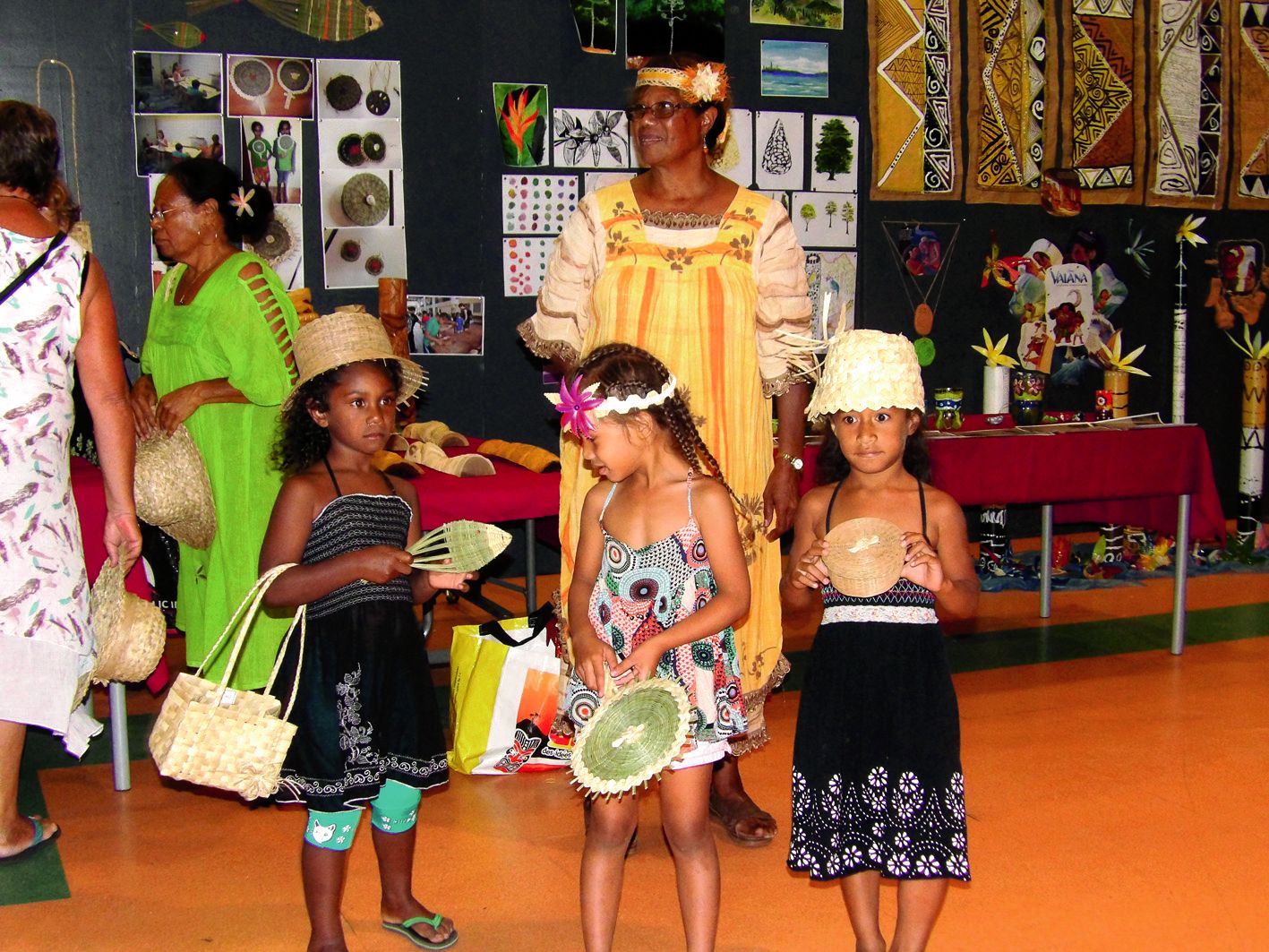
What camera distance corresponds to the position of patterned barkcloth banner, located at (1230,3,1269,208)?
8.14 meters

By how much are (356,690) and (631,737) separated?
649mm

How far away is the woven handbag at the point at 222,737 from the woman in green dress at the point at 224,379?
1.40 m

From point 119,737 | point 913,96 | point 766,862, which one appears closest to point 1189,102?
point 913,96

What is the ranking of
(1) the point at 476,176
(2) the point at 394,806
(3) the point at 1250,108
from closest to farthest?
(2) the point at 394,806
(1) the point at 476,176
(3) the point at 1250,108

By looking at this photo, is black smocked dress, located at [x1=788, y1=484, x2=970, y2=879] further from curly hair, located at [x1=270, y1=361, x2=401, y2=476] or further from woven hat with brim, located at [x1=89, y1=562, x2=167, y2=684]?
woven hat with brim, located at [x1=89, y1=562, x2=167, y2=684]

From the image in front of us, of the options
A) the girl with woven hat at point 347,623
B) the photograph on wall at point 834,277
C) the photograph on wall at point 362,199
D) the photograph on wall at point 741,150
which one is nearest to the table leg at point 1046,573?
the photograph on wall at point 834,277

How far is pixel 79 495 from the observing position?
12.1ft

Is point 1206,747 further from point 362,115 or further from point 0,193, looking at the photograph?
point 362,115

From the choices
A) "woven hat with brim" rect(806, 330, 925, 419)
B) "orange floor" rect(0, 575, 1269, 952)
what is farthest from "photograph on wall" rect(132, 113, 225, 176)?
"woven hat with brim" rect(806, 330, 925, 419)

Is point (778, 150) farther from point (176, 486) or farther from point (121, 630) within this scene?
point (121, 630)

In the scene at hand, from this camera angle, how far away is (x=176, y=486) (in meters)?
3.59

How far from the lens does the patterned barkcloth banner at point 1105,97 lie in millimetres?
7715

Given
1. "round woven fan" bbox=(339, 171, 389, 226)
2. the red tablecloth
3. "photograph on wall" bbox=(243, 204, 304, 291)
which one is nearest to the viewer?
the red tablecloth

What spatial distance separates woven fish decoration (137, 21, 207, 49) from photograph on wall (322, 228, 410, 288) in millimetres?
1007
